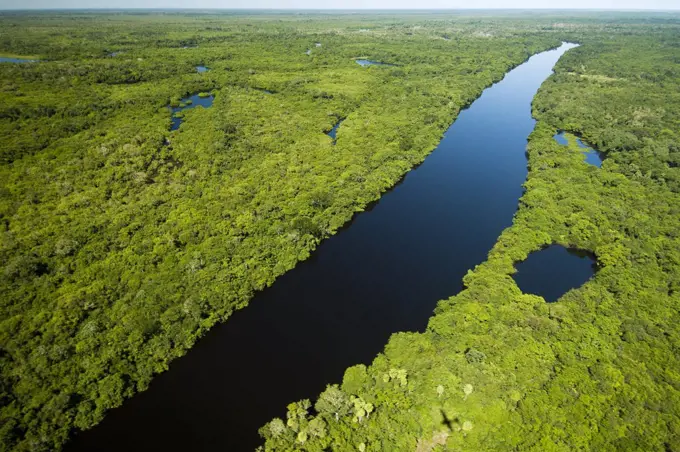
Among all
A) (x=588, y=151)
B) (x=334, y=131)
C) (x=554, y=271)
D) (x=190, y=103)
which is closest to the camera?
(x=554, y=271)

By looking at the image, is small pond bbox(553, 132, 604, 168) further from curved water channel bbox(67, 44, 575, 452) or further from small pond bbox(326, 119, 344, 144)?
small pond bbox(326, 119, 344, 144)

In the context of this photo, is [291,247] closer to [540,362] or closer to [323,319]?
[323,319]

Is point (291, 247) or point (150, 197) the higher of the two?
point (150, 197)

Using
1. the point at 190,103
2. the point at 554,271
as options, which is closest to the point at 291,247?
the point at 554,271

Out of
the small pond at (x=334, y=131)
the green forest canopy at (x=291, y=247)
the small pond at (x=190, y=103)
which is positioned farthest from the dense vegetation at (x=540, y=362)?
the small pond at (x=190, y=103)

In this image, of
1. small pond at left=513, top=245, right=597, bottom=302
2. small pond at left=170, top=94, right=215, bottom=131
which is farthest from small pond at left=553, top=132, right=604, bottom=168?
small pond at left=170, top=94, right=215, bottom=131

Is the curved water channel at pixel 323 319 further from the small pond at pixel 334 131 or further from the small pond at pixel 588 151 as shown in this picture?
the small pond at pixel 334 131
